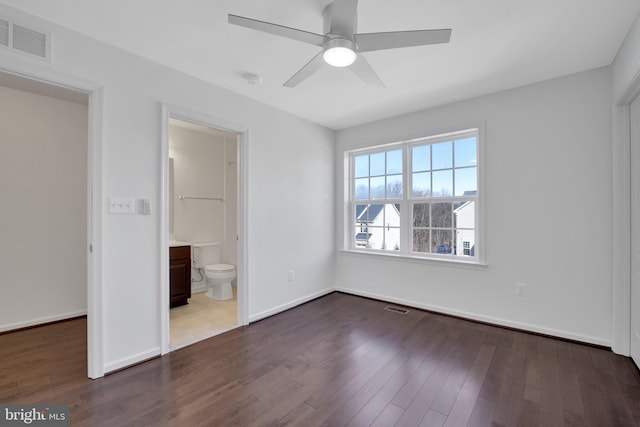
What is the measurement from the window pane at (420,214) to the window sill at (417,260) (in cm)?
44

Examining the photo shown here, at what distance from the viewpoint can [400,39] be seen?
1664 millimetres

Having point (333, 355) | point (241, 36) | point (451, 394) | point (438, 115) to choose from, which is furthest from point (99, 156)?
point (438, 115)

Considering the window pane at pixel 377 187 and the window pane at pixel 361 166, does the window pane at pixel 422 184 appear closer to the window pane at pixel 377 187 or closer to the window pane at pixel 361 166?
the window pane at pixel 377 187

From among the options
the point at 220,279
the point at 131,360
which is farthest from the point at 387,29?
the point at 220,279

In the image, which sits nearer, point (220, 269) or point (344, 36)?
point (344, 36)

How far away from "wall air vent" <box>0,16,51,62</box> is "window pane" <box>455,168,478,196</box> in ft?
12.7

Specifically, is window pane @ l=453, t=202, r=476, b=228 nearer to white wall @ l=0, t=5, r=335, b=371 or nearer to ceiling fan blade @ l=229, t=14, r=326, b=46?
white wall @ l=0, t=5, r=335, b=371

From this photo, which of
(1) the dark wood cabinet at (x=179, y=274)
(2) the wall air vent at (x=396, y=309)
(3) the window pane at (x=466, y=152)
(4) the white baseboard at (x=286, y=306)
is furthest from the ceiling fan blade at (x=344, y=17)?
(1) the dark wood cabinet at (x=179, y=274)

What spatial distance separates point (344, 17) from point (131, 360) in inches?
114

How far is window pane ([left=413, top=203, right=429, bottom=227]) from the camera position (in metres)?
3.73

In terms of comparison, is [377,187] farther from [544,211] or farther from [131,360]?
[131,360]

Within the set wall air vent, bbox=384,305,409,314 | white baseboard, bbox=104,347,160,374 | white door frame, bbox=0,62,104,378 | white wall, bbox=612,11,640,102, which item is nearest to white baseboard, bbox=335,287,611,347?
wall air vent, bbox=384,305,409,314

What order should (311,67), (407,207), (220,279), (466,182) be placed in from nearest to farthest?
(311,67), (466,182), (407,207), (220,279)

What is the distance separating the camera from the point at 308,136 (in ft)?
13.2
